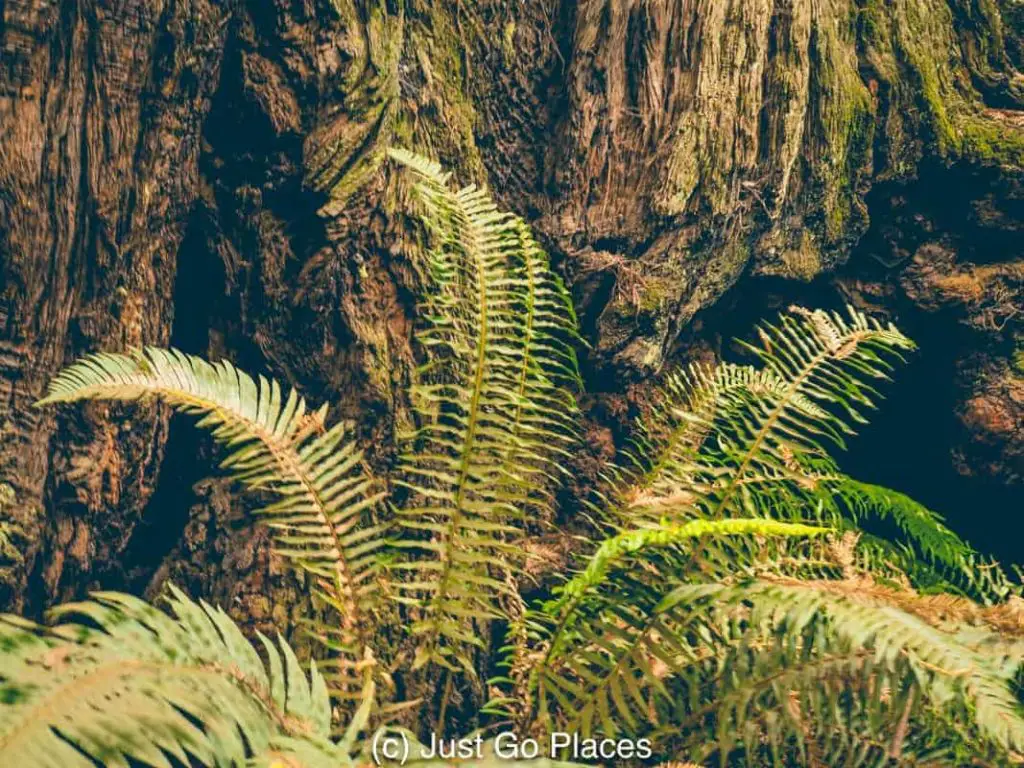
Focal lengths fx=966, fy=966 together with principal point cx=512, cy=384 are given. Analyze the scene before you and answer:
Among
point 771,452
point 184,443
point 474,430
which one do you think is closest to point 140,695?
point 474,430

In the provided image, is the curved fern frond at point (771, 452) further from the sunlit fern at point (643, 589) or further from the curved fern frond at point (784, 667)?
the curved fern frond at point (784, 667)

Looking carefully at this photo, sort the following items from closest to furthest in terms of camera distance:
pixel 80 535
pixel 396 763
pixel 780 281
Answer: pixel 396 763
pixel 80 535
pixel 780 281

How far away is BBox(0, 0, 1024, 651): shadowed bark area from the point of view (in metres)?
2.19

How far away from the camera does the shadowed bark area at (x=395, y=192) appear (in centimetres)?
219

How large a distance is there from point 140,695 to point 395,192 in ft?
5.58

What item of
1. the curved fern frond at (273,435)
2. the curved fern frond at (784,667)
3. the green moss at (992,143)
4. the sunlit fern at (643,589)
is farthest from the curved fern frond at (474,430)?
the green moss at (992,143)

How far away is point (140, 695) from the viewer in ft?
4.13

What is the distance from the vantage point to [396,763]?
A: 1562mm

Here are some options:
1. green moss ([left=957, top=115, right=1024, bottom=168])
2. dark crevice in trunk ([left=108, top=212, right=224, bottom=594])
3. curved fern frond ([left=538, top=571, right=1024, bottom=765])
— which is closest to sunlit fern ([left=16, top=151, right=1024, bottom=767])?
curved fern frond ([left=538, top=571, right=1024, bottom=765])

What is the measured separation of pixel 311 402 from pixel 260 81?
0.84 meters

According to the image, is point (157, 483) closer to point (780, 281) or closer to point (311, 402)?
point (311, 402)

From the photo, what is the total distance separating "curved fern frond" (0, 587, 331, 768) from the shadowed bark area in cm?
84

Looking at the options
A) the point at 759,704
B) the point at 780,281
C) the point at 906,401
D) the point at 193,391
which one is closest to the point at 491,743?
the point at 759,704

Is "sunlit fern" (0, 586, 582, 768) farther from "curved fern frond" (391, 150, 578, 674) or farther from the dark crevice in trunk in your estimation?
the dark crevice in trunk
